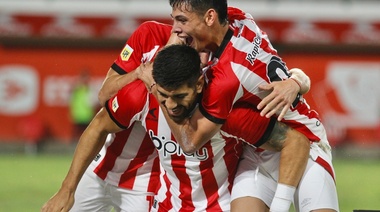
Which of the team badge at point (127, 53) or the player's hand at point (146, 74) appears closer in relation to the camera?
the player's hand at point (146, 74)

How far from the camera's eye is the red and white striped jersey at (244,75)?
5.42m

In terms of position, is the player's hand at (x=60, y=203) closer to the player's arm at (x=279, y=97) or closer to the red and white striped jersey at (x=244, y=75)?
the red and white striped jersey at (x=244, y=75)

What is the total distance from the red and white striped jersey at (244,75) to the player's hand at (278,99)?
9cm

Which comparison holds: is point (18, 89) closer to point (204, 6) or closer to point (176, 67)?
point (204, 6)

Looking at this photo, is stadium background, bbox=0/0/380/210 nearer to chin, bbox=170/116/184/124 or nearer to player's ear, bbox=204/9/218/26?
player's ear, bbox=204/9/218/26

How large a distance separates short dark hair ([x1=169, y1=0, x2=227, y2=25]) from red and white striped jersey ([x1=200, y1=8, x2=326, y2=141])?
4.9 inches

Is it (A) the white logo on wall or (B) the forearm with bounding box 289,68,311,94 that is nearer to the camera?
(B) the forearm with bounding box 289,68,311,94

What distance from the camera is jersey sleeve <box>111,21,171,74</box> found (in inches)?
238

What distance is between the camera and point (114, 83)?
19.2ft

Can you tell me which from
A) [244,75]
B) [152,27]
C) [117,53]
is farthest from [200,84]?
[117,53]

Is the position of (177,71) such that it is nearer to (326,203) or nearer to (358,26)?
(326,203)

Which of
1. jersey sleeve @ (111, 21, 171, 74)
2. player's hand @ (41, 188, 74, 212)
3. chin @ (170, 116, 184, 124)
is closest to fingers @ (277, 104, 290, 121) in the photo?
chin @ (170, 116, 184, 124)

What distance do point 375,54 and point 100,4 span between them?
694 centimetres

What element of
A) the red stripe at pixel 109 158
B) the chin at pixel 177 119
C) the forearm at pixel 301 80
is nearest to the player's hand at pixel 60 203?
the red stripe at pixel 109 158
